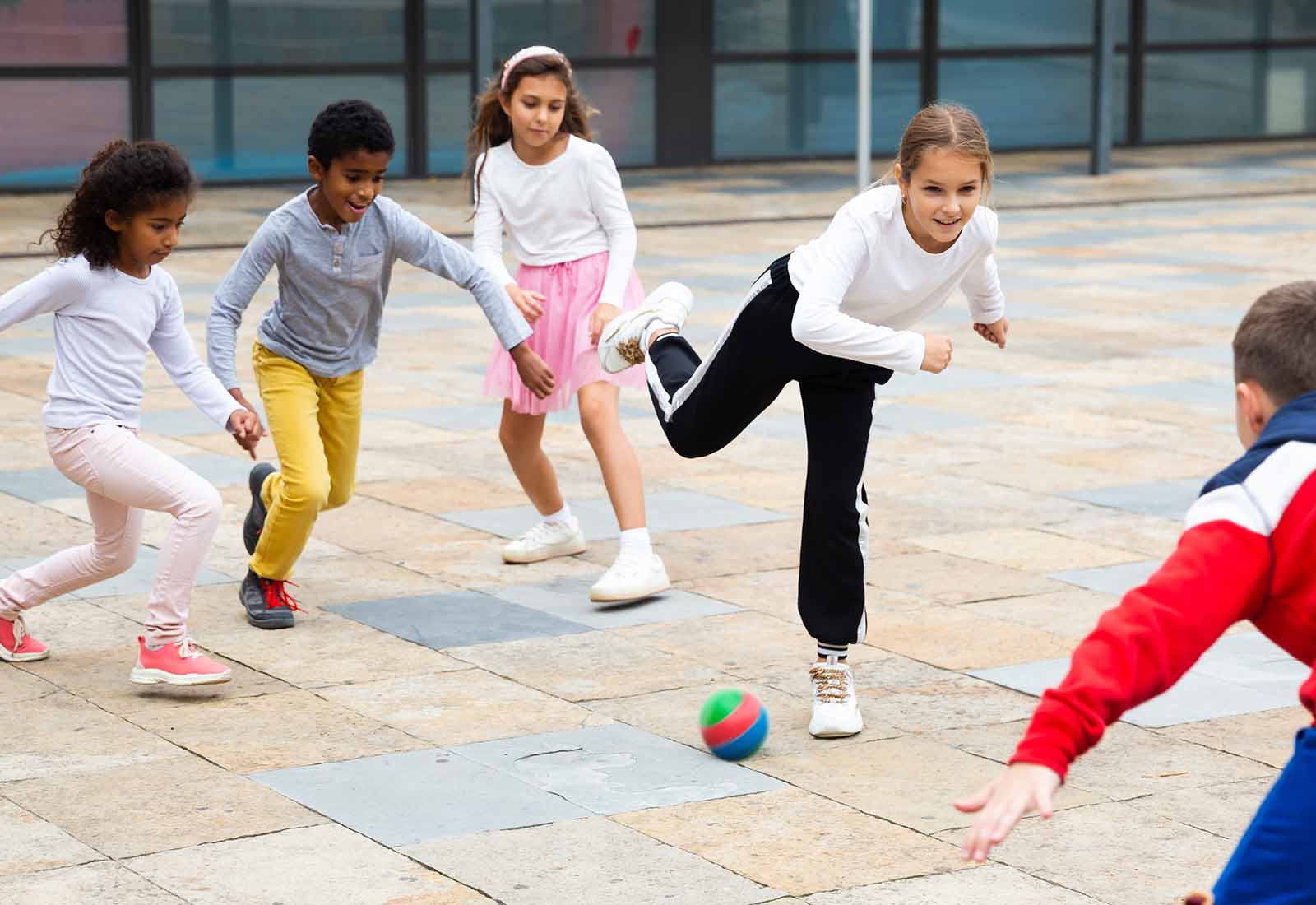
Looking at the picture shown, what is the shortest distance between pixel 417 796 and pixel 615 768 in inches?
19.0

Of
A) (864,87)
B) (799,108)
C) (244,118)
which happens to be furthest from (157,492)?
(799,108)

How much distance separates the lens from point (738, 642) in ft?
19.4

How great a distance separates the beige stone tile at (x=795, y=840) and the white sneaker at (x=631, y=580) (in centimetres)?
165

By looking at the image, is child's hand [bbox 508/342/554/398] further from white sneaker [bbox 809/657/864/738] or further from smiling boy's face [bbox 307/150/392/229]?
white sneaker [bbox 809/657/864/738]

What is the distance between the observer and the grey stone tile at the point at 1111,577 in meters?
6.48

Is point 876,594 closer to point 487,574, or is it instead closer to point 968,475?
point 487,574

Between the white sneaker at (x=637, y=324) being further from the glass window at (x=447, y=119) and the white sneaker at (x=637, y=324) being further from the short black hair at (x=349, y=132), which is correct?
the glass window at (x=447, y=119)

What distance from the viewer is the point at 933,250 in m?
5.06

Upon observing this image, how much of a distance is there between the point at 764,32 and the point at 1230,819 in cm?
1831

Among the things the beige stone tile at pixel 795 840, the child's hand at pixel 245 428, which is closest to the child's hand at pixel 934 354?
the beige stone tile at pixel 795 840

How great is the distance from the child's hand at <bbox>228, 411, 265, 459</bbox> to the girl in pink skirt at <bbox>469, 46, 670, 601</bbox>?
1.27 m

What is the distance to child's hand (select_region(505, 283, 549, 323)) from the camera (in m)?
6.37

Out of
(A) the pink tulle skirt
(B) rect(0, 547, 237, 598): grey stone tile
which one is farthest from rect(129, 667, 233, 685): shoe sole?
Result: (A) the pink tulle skirt

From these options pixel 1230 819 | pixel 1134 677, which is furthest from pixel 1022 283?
pixel 1134 677
